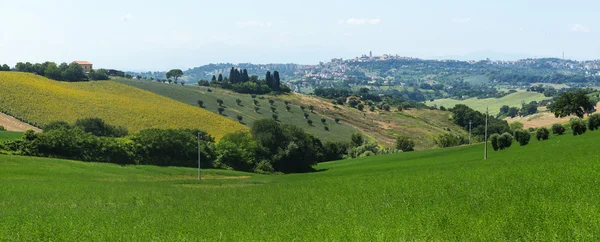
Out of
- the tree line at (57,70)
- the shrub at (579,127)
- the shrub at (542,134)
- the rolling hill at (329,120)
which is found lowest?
the rolling hill at (329,120)

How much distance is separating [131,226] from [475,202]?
1673 centimetres

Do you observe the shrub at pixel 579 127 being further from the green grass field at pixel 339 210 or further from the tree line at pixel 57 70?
the tree line at pixel 57 70

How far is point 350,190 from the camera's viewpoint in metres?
37.1

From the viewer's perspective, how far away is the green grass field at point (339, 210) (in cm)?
1886

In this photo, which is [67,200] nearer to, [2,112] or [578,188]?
[578,188]

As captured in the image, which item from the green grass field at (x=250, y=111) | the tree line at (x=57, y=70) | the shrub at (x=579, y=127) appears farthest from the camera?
the tree line at (x=57, y=70)

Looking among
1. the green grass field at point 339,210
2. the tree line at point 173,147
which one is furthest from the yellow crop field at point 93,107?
the green grass field at point 339,210

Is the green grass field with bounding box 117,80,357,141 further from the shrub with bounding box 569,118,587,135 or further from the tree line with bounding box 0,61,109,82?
the shrub with bounding box 569,118,587,135

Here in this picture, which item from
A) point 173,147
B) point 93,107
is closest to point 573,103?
point 173,147

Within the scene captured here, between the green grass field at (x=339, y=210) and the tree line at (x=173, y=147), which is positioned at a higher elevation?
the green grass field at (x=339, y=210)

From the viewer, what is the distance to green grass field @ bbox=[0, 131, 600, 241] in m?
18.9

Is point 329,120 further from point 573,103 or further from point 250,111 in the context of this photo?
point 573,103

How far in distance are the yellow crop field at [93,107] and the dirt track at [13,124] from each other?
223cm

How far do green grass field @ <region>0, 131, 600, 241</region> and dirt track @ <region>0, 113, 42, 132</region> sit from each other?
60427 millimetres
